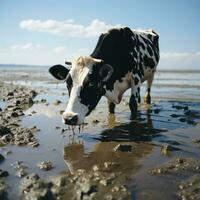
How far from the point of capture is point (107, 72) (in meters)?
7.33

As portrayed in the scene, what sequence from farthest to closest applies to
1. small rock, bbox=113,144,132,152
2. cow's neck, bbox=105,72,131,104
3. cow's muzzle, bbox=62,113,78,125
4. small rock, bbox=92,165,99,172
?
cow's neck, bbox=105,72,131,104 < cow's muzzle, bbox=62,113,78,125 < small rock, bbox=113,144,132,152 < small rock, bbox=92,165,99,172

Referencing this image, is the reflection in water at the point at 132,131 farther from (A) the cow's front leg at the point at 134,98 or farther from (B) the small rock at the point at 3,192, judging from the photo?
(B) the small rock at the point at 3,192

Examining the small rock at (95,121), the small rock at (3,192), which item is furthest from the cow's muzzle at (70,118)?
the small rock at (95,121)

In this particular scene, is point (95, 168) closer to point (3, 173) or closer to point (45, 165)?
point (45, 165)

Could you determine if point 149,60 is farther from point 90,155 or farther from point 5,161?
point 5,161

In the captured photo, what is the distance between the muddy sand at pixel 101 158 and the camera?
3.87 meters

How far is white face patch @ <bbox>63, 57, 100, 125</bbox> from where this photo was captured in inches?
241

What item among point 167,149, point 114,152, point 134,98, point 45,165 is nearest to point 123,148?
point 114,152

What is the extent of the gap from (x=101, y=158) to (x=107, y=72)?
8.17 feet

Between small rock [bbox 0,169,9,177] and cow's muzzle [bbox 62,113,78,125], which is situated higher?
cow's muzzle [bbox 62,113,78,125]

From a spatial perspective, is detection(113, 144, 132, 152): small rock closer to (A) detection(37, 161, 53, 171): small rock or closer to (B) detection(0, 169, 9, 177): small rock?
(A) detection(37, 161, 53, 171): small rock

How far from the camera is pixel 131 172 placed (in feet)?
15.2

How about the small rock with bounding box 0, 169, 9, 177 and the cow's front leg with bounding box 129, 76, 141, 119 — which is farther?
the cow's front leg with bounding box 129, 76, 141, 119

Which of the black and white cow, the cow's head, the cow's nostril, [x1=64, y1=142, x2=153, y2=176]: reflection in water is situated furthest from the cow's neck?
the cow's nostril
